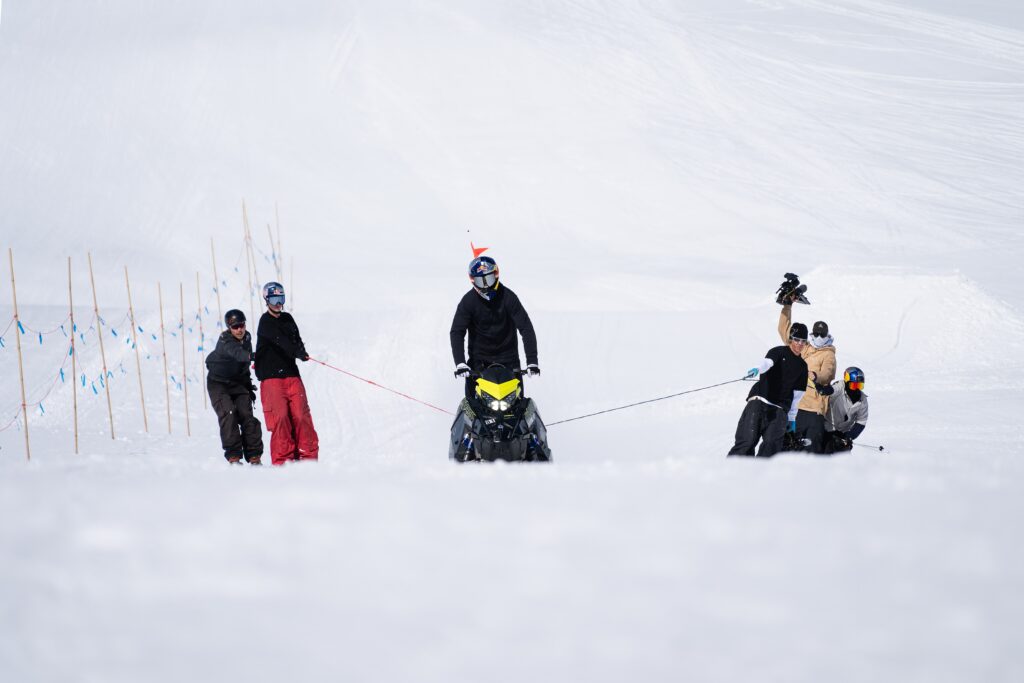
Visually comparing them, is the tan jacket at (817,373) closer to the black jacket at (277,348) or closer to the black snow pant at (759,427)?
the black snow pant at (759,427)

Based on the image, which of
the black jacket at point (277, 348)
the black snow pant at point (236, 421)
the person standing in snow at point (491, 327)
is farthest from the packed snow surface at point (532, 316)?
the black snow pant at point (236, 421)

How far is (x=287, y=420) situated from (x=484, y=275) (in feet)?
6.93

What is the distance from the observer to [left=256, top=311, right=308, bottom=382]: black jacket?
7766 millimetres

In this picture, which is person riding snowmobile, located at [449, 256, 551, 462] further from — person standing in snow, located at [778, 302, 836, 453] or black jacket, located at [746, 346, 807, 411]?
person standing in snow, located at [778, 302, 836, 453]

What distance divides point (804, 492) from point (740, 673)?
0.71 meters

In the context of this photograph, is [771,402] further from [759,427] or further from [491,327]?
[491,327]

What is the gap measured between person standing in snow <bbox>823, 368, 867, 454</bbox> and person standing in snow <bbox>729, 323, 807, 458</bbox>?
0.44m

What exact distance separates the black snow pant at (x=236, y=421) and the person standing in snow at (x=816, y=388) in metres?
4.37

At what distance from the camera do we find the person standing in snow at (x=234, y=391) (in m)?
7.89

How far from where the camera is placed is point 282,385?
7.87 m

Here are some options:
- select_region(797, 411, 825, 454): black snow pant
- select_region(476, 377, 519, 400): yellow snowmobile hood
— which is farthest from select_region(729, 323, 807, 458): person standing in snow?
select_region(476, 377, 519, 400): yellow snowmobile hood

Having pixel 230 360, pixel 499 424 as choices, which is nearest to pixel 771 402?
pixel 499 424

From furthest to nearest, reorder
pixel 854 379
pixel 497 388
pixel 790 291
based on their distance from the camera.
A: pixel 790 291
pixel 854 379
pixel 497 388

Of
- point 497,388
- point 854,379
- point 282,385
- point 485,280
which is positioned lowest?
point 854,379
